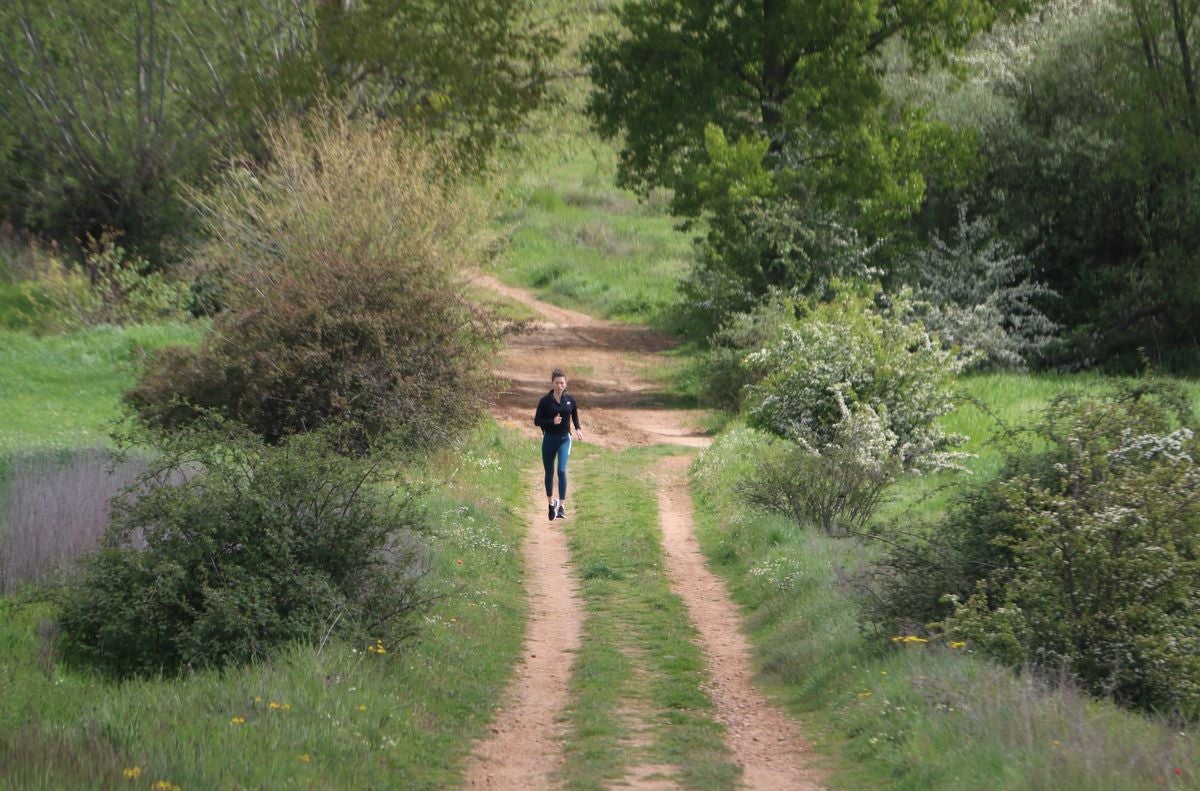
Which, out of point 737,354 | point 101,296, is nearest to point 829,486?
point 737,354

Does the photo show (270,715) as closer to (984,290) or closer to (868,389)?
(868,389)

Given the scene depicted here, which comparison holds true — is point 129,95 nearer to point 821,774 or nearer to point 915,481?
point 915,481

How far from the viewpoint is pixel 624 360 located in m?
33.4

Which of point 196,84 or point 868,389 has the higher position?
point 196,84

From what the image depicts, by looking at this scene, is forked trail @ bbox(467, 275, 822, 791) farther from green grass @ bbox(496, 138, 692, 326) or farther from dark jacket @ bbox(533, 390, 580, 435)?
green grass @ bbox(496, 138, 692, 326)

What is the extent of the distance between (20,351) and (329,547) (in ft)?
60.6

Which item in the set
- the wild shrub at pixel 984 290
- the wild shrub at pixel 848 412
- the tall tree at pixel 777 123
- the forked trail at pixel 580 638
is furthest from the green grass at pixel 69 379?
the wild shrub at pixel 984 290

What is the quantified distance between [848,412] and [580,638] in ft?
20.6

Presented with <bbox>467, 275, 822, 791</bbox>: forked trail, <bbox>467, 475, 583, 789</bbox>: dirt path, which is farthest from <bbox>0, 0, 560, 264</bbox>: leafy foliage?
<bbox>467, 475, 583, 789</bbox>: dirt path

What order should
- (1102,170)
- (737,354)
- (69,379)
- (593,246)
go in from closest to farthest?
(69,379)
(737,354)
(1102,170)
(593,246)

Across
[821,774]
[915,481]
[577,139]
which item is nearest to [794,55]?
[577,139]

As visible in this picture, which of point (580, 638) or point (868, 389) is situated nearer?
point (580, 638)

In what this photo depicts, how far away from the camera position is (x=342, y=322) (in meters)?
18.6

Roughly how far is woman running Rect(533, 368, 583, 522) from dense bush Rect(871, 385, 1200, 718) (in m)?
7.02
